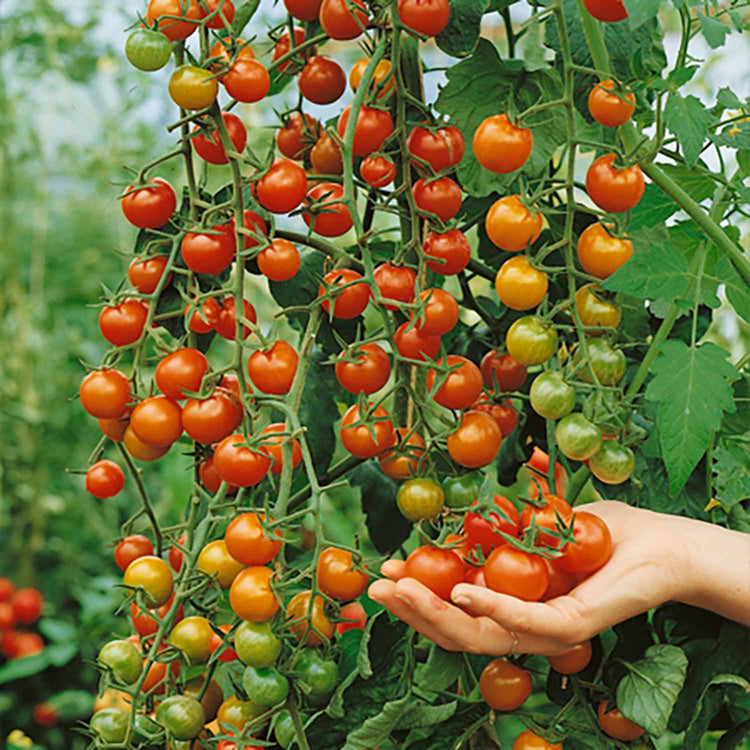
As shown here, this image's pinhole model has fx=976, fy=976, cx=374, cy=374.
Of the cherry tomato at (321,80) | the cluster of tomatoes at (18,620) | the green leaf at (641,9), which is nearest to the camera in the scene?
the green leaf at (641,9)

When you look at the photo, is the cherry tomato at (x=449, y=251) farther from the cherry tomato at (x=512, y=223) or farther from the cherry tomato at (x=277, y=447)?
the cherry tomato at (x=277, y=447)

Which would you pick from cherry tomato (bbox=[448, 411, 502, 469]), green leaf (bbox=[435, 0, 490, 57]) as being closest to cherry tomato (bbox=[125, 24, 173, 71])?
green leaf (bbox=[435, 0, 490, 57])

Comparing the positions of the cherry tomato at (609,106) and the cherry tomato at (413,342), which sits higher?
the cherry tomato at (609,106)

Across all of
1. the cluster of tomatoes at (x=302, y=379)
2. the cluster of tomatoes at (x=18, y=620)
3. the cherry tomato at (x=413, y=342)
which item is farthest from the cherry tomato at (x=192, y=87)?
the cluster of tomatoes at (x=18, y=620)

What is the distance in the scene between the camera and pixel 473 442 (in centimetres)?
70

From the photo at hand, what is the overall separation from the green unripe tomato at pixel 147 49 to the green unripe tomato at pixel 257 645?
384 mm

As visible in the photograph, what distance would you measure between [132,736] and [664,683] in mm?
381

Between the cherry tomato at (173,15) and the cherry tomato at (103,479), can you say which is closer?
the cherry tomato at (173,15)

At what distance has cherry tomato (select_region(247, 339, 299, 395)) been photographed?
688mm

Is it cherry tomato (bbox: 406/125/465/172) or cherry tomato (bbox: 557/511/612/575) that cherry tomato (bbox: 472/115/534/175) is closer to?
cherry tomato (bbox: 406/125/465/172)

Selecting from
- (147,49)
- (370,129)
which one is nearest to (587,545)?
(370,129)

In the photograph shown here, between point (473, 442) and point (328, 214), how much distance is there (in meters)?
0.21

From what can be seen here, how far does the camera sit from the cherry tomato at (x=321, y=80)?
A: 2.64ft

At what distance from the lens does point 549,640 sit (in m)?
0.65
